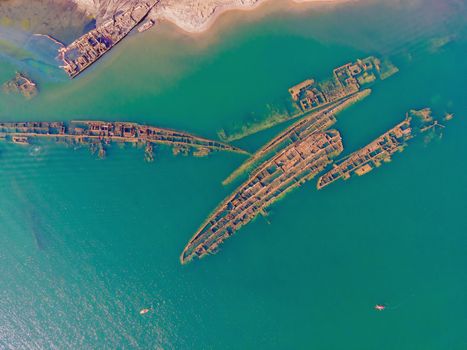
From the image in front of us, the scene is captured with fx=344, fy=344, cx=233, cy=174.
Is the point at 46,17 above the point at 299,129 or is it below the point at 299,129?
above

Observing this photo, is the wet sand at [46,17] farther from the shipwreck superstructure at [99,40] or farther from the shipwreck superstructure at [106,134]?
the shipwreck superstructure at [106,134]

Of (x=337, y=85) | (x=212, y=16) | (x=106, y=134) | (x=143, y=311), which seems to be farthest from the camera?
(x=337, y=85)

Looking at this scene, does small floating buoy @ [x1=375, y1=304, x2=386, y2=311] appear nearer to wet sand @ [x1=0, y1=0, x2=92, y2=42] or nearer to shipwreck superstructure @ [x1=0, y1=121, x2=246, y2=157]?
shipwreck superstructure @ [x1=0, y1=121, x2=246, y2=157]

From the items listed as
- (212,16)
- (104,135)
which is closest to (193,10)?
(212,16)

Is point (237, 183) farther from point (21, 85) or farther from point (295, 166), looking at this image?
point (21, 85)

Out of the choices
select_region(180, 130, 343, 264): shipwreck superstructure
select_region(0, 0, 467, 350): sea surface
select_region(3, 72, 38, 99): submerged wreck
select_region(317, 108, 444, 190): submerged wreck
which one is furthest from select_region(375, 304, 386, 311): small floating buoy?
select_region(3, 72, 38, 99): submerged wreck

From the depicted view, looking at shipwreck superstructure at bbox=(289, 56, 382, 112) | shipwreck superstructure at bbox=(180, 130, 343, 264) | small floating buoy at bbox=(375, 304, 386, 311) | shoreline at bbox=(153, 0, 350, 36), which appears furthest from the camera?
small floating buoy at bbox=(375, 304, 386, 311)
